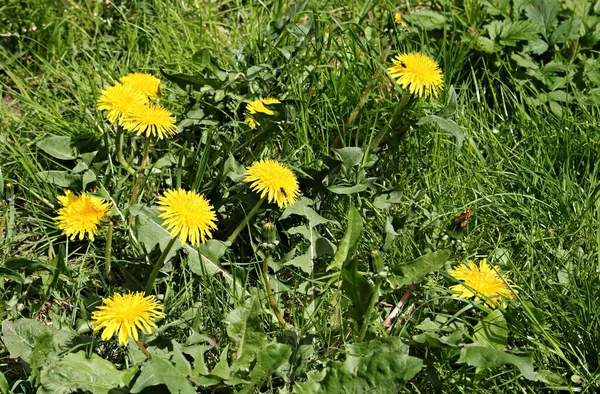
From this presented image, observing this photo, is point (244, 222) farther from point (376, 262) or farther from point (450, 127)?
point (450, 127)

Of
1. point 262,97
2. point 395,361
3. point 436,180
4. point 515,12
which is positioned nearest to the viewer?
point 395,361

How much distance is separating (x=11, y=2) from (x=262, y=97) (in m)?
1.23

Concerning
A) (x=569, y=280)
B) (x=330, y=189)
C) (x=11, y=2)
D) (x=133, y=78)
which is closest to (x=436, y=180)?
(x=330, y=189)

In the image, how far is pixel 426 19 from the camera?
10.1 feet

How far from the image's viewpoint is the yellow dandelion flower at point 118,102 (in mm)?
2258

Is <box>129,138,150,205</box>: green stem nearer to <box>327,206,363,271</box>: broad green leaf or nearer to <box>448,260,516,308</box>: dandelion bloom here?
<box>327,206,363,271</box>: broad green leaf


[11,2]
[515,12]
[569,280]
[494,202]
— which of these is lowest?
[569,280]

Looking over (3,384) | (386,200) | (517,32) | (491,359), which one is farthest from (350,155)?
(3,384)

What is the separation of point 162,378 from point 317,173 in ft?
2.95

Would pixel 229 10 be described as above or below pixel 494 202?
above

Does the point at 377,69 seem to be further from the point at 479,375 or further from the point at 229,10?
the point at 479,375

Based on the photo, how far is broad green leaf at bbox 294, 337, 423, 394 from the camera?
1.80 meters

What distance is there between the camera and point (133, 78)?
2.47 m

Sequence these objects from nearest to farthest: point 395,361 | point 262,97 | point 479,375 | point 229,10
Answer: point 395,361 < point 479,375 < point 262,97 < point 229,10
